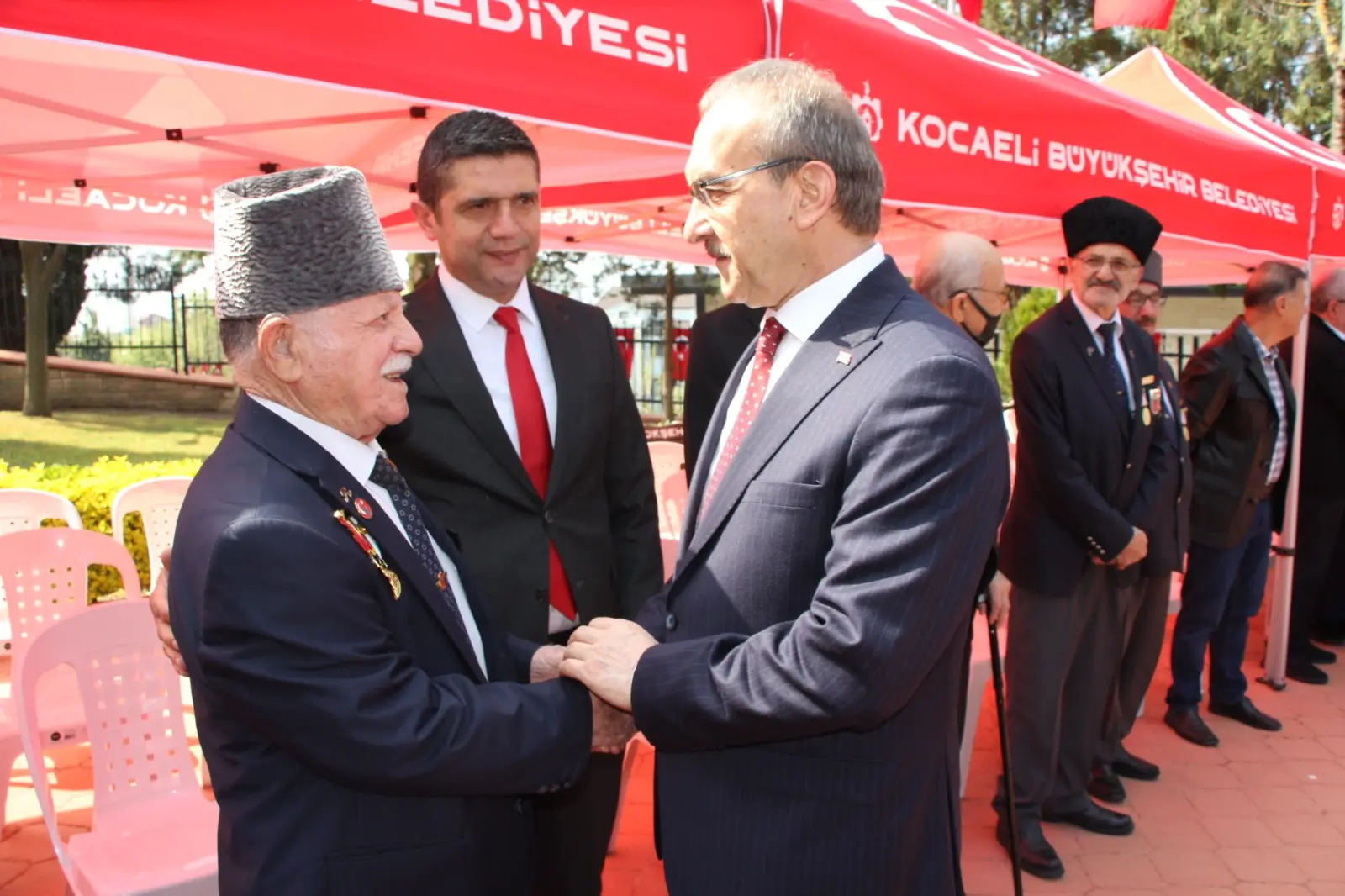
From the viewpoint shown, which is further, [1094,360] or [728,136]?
[1094,360]

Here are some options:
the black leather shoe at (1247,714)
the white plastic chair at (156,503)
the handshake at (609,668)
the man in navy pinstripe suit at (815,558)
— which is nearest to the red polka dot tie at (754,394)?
the man in navy pinstripe suit at (815,558)

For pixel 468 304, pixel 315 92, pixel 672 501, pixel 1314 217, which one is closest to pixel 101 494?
pixel 672 501

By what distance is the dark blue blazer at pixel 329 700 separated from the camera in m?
1.42

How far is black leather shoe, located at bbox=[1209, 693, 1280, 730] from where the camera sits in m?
5.24

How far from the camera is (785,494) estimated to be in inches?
62.2

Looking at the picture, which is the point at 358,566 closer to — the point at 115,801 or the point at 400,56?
the point at 400,56

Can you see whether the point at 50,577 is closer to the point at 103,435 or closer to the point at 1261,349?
the point at 1261,349

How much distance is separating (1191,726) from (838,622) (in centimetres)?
442

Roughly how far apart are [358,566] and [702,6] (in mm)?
1835

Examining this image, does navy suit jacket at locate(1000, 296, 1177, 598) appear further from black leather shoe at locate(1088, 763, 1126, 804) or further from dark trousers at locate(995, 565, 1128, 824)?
black leather shoe at locate(1088, 763, 1126, 804)

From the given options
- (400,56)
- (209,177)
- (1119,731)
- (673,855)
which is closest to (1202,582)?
(1119,731)

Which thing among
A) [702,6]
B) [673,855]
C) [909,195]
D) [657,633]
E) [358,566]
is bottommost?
[673,855]

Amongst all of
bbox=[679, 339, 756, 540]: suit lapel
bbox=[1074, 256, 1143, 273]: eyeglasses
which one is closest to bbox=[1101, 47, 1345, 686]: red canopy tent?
bbox=[1074, 256, 1143, 273]: eyeglasses

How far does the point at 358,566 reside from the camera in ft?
4.92
